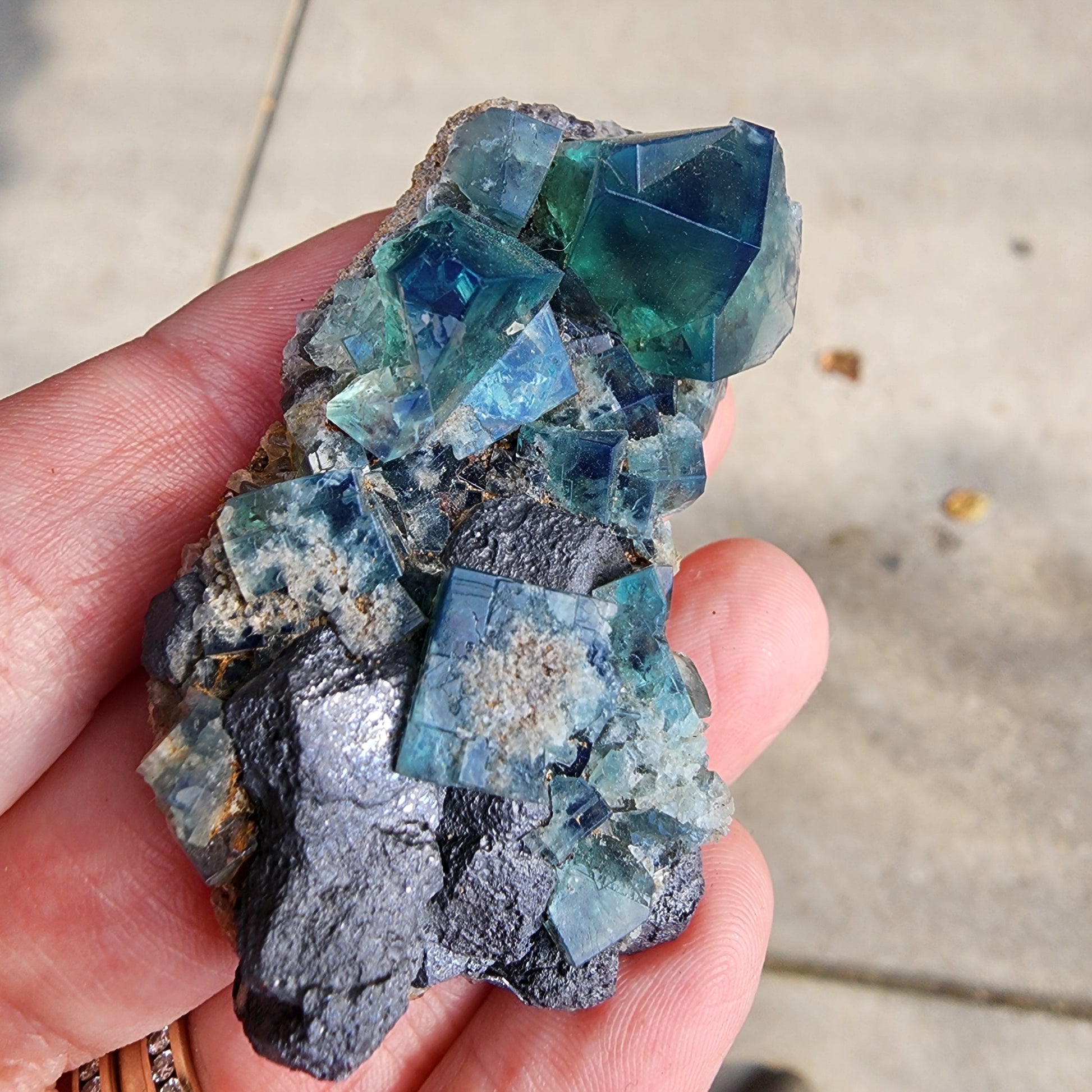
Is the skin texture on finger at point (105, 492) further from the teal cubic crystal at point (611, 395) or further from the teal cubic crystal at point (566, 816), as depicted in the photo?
the teal cubic crystal at point (566, 816)

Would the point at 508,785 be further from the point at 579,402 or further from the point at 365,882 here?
the point at 579,402

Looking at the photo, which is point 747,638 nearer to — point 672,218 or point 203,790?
point 672,218

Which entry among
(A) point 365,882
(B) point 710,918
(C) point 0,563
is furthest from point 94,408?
(B) point 710,918

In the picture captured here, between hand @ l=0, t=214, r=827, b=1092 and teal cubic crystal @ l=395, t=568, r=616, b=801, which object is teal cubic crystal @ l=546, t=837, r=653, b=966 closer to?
teal cubic crystal @ l=395, t=568, r=616, b=801

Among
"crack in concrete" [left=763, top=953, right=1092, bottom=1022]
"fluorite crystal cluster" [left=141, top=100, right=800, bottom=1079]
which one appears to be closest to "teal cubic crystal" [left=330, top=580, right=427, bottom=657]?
"fluorite crystal cluster" [left=141, top=100, right=800, bottom=1079]

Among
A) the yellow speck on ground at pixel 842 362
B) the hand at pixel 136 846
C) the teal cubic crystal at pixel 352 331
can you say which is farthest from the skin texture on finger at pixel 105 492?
the yellow speck on ground at pixel 842 362
